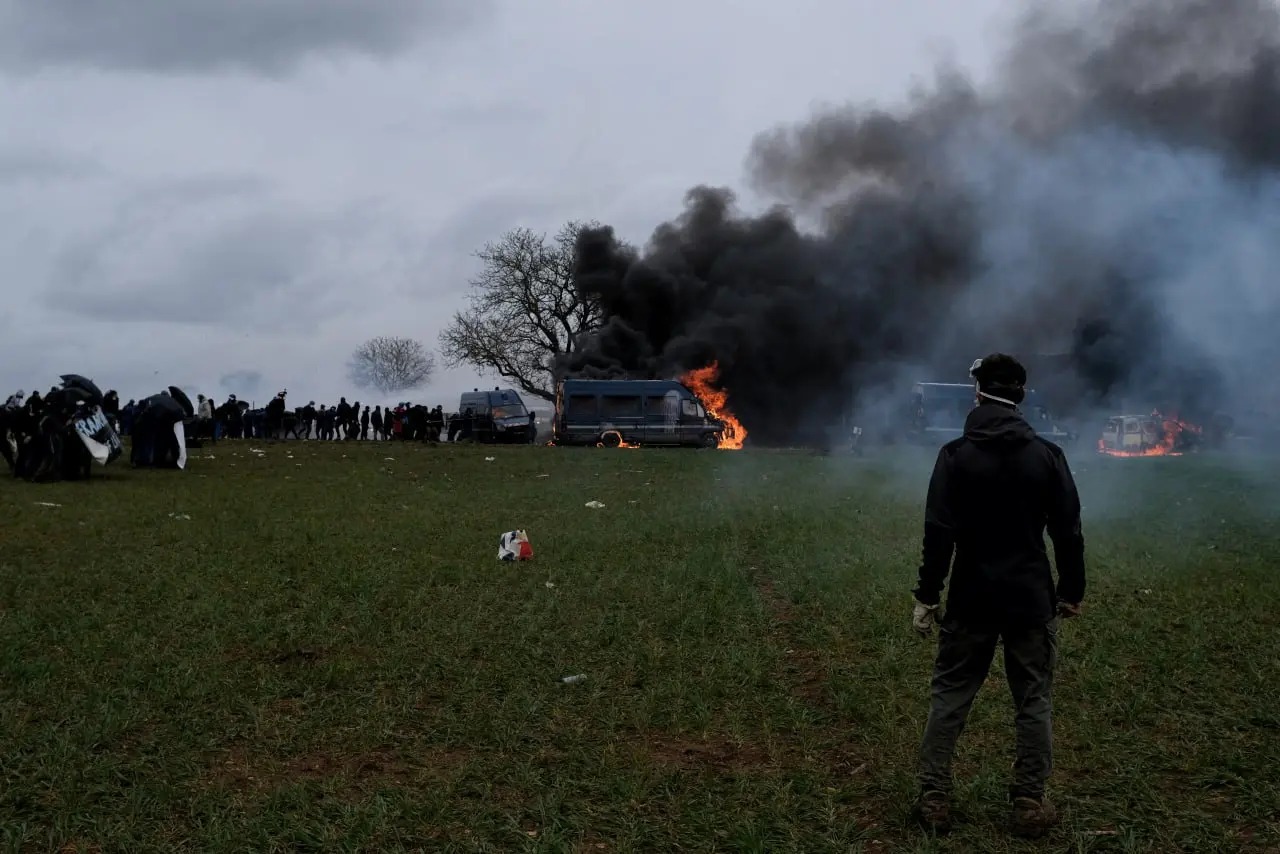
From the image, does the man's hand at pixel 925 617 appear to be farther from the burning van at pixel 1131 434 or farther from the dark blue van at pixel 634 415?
the dark blue van at pixel 634 415

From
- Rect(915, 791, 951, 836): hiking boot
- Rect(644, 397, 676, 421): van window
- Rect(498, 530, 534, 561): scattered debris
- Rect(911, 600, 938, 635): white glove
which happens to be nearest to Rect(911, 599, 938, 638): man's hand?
Rect(911, 600, 938, 635): white glove

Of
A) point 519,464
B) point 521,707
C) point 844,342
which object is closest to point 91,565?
point 521,707

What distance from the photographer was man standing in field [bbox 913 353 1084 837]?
4.35 m

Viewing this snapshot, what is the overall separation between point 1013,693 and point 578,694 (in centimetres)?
265

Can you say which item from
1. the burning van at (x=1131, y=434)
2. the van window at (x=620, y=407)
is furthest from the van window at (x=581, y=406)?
the burning van at (x=1131, y=434)

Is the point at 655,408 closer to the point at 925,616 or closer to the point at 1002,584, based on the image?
the point at 925,616

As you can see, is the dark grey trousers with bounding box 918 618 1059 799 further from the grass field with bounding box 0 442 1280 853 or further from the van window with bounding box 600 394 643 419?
the van window with bounding box 600 394 643 419

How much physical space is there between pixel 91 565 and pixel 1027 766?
29.8 feet

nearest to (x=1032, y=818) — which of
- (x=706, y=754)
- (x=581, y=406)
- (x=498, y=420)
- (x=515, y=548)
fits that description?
(x=706, y=754)

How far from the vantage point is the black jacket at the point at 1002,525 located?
437cm

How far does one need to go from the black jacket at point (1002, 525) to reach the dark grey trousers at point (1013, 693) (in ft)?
0.30

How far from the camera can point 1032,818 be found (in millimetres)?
4270

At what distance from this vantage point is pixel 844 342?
47719mm

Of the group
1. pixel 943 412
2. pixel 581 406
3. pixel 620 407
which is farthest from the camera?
pixel 581 406
